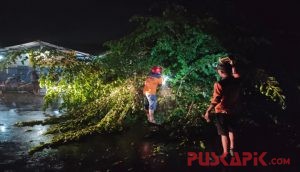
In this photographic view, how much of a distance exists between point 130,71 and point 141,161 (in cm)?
363

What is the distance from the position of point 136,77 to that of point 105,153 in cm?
321

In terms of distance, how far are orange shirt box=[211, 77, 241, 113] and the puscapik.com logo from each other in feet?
2.92

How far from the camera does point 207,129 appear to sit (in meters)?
8.34

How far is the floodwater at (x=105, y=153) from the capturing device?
19.8ft

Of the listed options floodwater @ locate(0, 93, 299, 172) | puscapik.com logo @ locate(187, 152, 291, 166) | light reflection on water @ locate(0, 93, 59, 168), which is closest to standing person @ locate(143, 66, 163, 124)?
floodwater @ locate(0, 93, 299, 172)

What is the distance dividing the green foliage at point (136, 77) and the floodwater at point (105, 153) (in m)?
0.48

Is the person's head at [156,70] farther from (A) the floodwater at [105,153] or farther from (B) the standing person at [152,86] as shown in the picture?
(A) the floodwater at [105,153]

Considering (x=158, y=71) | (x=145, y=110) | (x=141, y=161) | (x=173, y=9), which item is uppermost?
(x=173, y=9)

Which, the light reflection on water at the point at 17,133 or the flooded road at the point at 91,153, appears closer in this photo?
the flooded road at the point at 91,153

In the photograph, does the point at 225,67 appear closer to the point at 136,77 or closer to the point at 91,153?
the point at 91,153

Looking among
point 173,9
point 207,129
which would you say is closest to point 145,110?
point 207,129

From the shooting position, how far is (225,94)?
241 inches

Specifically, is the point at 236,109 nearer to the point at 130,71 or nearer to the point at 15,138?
the point at 130,71

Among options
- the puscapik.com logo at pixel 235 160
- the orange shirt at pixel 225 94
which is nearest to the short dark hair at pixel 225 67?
the orange shirt at pixel 225 94
